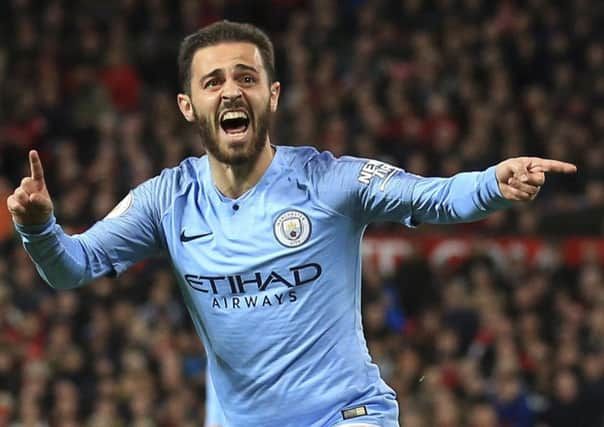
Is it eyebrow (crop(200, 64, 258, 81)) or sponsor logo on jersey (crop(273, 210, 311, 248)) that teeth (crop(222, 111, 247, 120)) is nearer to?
eyebrow (crop(200, 64, 258, 81))

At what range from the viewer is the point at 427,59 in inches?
574

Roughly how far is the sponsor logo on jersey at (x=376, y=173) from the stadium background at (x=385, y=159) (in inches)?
244

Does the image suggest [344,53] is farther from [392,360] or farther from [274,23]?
[392,360]

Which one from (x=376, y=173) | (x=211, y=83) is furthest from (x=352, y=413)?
(x=211, y=83)

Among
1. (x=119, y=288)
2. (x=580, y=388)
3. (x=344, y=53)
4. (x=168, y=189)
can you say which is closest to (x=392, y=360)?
(x=580, y=388)

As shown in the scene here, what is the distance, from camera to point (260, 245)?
477 centimetres

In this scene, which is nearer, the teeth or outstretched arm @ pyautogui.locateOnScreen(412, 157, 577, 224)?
outstretched arm @ pyautogui.locateOnScreen(412, 157, 577, 224)

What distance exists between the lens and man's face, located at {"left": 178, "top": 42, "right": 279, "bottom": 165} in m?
4.79

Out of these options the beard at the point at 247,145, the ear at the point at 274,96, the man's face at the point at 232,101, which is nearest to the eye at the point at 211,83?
the man's face at the point at 232,101

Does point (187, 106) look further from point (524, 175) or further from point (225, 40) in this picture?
point (524, 175)

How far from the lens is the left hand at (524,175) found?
13.7 ft

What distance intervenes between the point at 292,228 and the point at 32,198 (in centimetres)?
92

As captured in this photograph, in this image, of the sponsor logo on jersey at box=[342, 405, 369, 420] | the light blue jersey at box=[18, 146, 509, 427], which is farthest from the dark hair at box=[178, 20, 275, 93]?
the sponsor logo on jersey at box=[342, 405, 369, 420]

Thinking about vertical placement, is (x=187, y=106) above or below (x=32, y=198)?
above
